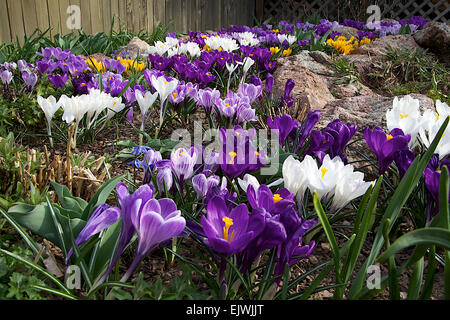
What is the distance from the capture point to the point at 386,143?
48.2 inches

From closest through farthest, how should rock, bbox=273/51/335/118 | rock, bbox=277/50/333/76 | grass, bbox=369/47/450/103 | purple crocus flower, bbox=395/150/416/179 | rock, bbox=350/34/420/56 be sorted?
1. purple crocus flower, bbox=395/150/416/179
2. rock, bbox=273/51/335/118
3. rock, bbox=277/50/333/76
4. grass, bbox=369/47/450/103
5. rock, bbox=350/34/420/56

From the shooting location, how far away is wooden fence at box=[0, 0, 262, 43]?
4.23m

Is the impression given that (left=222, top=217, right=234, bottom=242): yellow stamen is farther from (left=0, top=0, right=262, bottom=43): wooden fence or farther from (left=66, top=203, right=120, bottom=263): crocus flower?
(left=0, top=0, right=262, bottom=43): wooden fence

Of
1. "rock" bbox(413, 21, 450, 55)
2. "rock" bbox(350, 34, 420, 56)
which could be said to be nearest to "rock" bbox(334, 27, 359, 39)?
"rock" bbox(350, 34, 420, 56)

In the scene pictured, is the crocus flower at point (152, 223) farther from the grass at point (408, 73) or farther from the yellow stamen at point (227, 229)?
the grass at point (408, 73)

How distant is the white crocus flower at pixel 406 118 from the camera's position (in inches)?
54.3

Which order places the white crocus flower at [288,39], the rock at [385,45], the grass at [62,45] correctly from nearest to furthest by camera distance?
1. the grass at [62,45]
2. the rock at [385,45]
3. the white crocus flower at [288,39]

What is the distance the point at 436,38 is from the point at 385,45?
1.90 feet

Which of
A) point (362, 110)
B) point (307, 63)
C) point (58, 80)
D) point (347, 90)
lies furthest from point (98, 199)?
point (307, 63)

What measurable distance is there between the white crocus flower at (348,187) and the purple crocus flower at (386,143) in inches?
7.7

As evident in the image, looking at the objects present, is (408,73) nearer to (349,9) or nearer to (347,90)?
(347,90)

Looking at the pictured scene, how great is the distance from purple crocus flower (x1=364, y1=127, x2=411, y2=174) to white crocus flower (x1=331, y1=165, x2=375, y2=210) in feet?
0.64

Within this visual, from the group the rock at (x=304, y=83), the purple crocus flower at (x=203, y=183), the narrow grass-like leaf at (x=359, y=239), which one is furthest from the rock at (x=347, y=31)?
the narrow grass-like leaf at (x=359, y=239)
